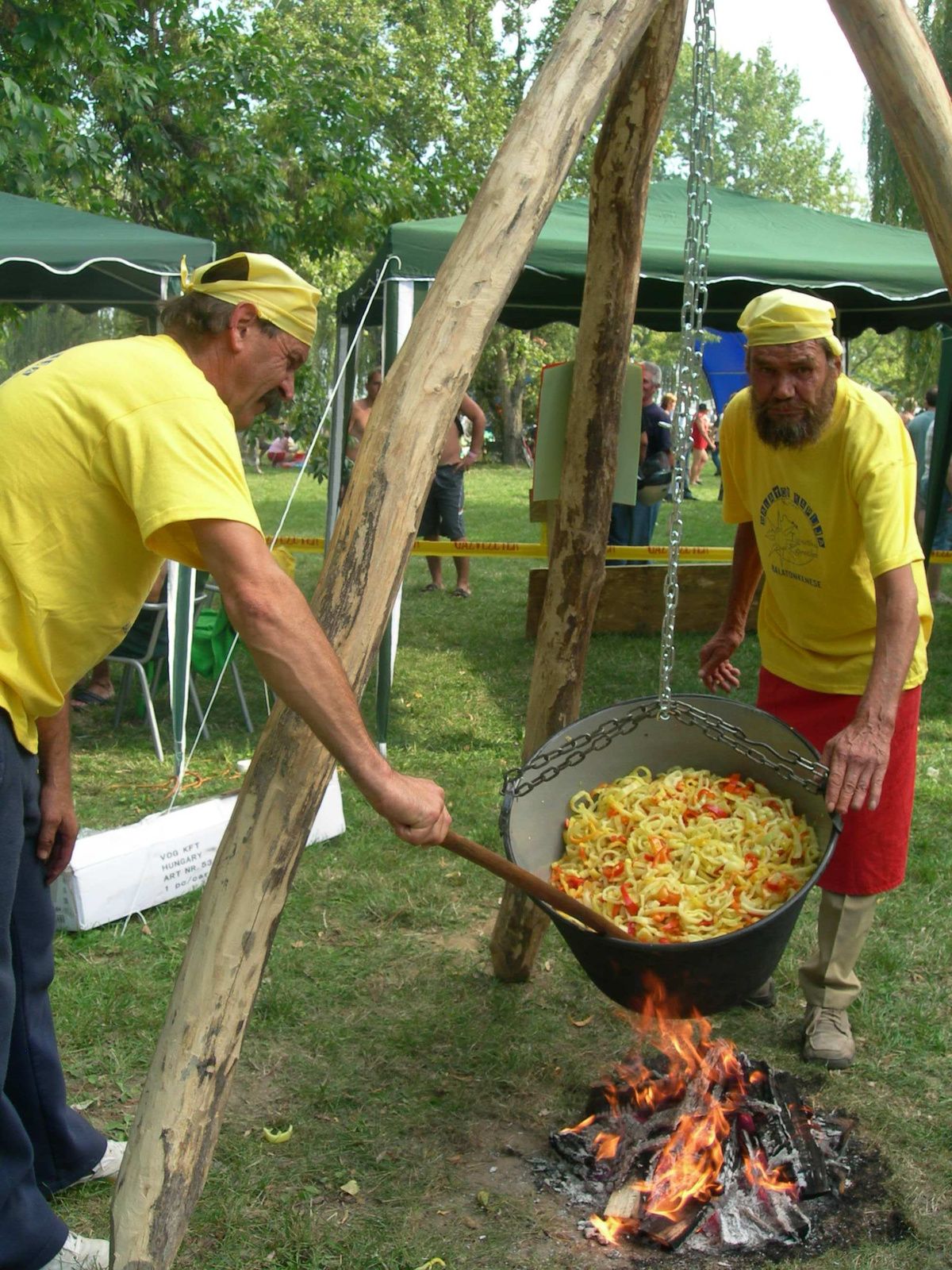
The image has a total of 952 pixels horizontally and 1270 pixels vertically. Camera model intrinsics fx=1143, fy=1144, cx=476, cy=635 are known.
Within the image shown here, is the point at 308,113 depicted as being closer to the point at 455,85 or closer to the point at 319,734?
the point at 319,734

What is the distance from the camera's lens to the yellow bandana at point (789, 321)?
9.94 ft

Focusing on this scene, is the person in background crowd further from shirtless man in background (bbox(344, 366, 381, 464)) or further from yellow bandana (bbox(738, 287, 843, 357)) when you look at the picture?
yellow bandana (bbox(738, 287, 843, 357))

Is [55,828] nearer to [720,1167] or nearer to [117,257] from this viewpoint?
[720,1167]

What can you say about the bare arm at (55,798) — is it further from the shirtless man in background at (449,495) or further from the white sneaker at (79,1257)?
the shirtless man in background at (449,495)

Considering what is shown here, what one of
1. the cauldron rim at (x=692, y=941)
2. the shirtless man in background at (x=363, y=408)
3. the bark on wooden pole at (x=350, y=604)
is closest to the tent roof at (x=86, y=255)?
the shirtless man in background at (x=363, y=408)

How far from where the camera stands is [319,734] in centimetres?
196

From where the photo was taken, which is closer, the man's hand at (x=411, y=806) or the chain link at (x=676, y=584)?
the man's hand at (x=411, y=806)

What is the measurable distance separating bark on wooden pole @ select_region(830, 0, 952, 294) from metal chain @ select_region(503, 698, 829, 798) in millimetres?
1218

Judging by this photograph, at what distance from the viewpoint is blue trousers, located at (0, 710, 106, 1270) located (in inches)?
86.4

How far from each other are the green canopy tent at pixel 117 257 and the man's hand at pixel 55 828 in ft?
10.3

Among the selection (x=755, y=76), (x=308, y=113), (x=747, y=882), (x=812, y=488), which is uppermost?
(x=755, y=76)

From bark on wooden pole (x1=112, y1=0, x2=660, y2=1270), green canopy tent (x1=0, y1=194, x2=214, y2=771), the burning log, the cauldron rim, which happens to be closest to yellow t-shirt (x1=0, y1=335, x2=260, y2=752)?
bark on wooden pole (x1=112, y1=0, x2=660, y2=1270)

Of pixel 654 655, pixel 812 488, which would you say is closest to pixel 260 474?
pixel 654 655

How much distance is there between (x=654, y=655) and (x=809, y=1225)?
6.24 m
